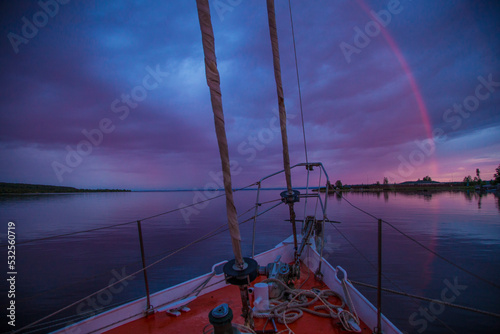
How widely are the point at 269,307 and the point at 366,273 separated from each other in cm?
744

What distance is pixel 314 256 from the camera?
5.59 m

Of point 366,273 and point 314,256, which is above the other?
point 314,256

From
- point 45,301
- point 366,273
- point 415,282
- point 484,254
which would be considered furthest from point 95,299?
point 484,254

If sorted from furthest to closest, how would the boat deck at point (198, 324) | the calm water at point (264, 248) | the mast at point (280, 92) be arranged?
the calm water at point (264, 248), the mast at point (280, 92), the boat deck at point (198, 324)

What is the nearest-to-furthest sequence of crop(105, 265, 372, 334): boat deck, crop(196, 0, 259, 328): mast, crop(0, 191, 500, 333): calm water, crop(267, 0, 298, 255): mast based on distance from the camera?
crop(196, 0, 259, 328): mast, crop(105, 265, 372, 334): boat deck, crop(267, 0, 298, 255): mast, crop(0, 191, 500, 333): calm water

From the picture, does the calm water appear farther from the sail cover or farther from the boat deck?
the sail cover


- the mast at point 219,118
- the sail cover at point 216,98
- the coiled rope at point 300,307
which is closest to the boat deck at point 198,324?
the coiled rope at point 300,307

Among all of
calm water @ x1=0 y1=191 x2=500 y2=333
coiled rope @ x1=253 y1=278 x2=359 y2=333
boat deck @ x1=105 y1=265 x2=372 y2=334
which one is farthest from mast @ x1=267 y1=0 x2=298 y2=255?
calm water @ x1=0 y1=191 x2=500 y2=333

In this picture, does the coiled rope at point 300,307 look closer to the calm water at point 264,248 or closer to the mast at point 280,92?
the calm water at point 264,248

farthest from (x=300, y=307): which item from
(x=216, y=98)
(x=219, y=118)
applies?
(x=216, y=98)

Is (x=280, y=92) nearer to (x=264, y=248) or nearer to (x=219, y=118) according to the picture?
(x=219, y=118)

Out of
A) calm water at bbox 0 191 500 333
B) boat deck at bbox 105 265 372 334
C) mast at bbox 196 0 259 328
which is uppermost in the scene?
mast at bbox 196 0 259 328

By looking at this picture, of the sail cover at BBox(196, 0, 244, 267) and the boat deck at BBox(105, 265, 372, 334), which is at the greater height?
the sail cover at BBox(196, 0, 244, 267)

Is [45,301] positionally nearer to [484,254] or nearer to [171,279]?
[171,279]
